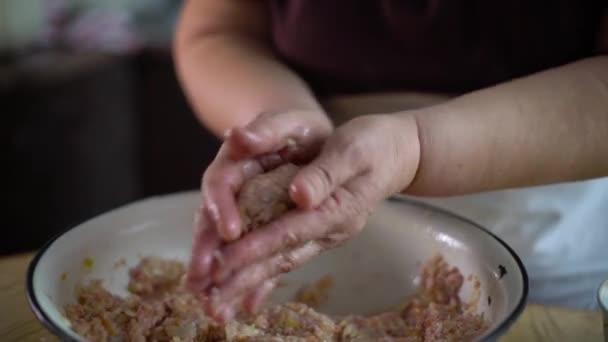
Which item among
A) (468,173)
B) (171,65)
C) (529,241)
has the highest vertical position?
(468,173)

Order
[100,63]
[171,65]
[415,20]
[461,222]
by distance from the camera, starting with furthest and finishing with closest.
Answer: [171,65] < [100,63] < [415,20] < [461,222]

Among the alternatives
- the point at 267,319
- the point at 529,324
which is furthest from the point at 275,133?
the point at 529,324

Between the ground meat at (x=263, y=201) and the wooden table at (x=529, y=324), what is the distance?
217 millimetres

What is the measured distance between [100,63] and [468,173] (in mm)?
1201

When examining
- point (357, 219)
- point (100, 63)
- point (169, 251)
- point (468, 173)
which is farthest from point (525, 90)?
point (100, 63)

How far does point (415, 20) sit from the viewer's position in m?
0.75

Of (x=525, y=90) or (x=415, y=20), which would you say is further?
(x=415, y=20)

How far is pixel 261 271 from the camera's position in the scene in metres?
0.49

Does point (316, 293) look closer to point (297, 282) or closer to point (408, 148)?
point (297, 282)

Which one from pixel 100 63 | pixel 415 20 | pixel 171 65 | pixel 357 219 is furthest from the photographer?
pixel 171 65

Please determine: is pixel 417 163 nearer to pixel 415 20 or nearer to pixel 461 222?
pixel 461 222

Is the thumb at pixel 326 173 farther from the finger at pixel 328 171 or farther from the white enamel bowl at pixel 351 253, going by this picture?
the white enamel bowl at pixel 351 253

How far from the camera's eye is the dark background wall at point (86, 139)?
5.02ft

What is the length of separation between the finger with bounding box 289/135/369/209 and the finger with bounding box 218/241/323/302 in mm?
38
